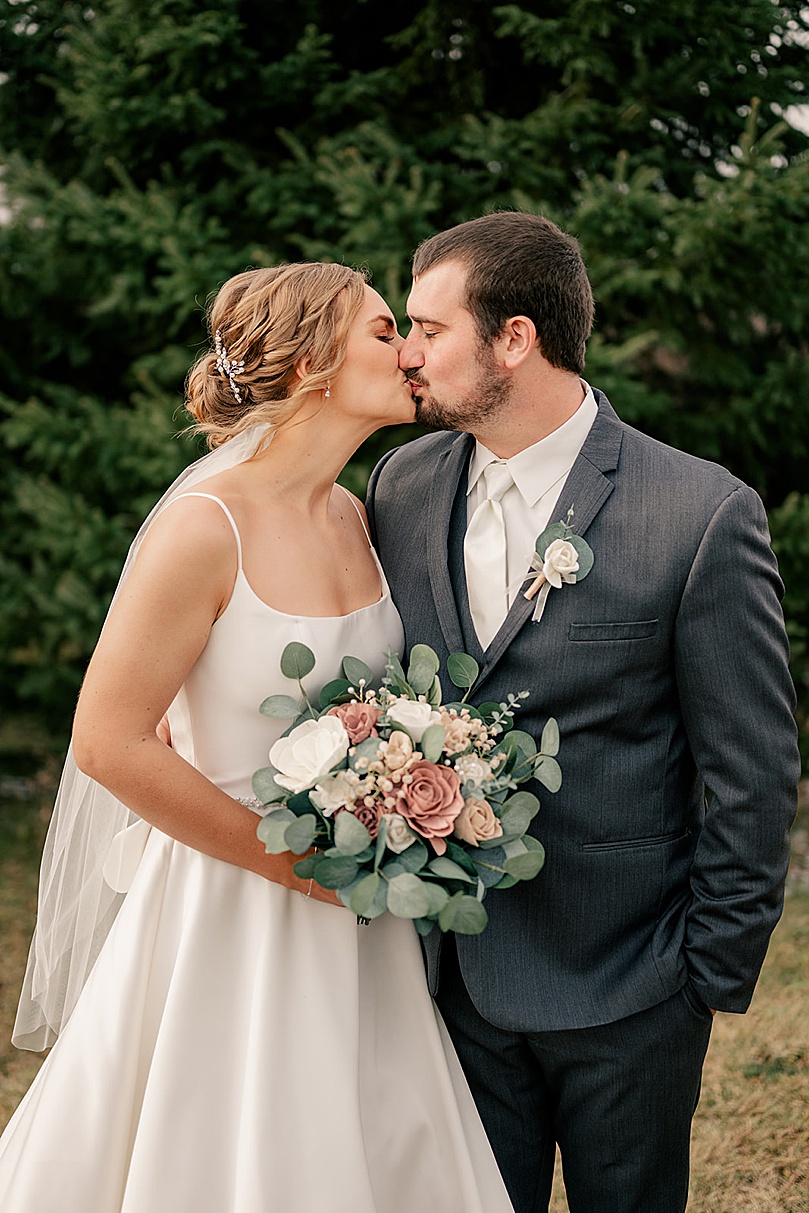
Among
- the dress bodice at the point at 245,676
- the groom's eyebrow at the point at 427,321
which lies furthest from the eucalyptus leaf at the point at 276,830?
the groom's eyebrow at the point at 427,321

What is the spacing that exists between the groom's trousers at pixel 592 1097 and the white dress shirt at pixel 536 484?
0.85 m

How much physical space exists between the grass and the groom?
111 centimetres

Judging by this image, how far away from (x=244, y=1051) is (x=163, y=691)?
0.72 m

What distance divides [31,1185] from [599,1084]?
111 centimetres

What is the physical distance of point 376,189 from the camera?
5043 mm

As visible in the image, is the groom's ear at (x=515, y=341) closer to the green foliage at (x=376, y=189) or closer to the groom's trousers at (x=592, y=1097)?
the groom's trousers at (x=592, y=1097)

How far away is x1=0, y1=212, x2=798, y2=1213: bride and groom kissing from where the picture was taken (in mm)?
2113

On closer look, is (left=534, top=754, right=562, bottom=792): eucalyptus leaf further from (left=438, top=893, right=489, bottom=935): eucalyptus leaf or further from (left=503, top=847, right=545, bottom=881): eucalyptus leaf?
(left=438, top=893, right=489, bottom=935): eucalyptus leaf

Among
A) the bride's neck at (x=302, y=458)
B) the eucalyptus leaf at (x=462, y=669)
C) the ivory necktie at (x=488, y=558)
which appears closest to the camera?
the eucalyptus leaf at (x=462, y=669)

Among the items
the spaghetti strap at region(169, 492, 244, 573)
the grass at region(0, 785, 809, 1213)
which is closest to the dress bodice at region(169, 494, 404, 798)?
the spaghetti strap at region(169, 492, 244, 573)

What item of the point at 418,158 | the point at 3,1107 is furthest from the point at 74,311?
the point at 3,1107

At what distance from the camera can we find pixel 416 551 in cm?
251

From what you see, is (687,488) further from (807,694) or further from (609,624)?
(807,694)

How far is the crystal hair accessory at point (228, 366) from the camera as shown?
2452 mm
